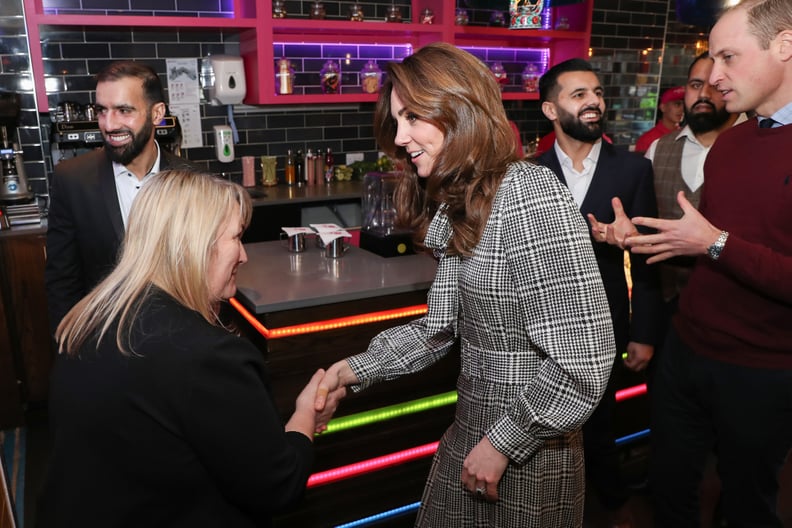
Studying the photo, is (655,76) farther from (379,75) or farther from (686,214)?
(686,214)

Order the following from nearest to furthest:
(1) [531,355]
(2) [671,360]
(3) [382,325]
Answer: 1. (1) [531,355]
2. (2) [671,360]
3. (3) [382,325]

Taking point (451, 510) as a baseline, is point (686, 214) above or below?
above

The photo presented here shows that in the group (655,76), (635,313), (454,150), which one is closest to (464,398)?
(454,150)

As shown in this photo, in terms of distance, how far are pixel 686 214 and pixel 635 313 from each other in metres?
0.84

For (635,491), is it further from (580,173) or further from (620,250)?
(580,173)

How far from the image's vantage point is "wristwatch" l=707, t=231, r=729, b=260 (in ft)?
5.79

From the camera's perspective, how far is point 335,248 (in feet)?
9.37

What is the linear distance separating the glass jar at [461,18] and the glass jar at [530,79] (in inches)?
30.1

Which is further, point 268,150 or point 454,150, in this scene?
point 268,150

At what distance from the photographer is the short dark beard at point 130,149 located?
2.59m

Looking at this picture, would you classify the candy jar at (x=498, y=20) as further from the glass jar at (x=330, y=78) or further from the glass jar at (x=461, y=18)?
the glass jar at (x=330, y=78)

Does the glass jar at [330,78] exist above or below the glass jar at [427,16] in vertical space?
below

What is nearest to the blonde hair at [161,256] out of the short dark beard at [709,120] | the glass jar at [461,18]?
the short dark beard at [709,120]

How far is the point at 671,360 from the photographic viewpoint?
208 centimetres
